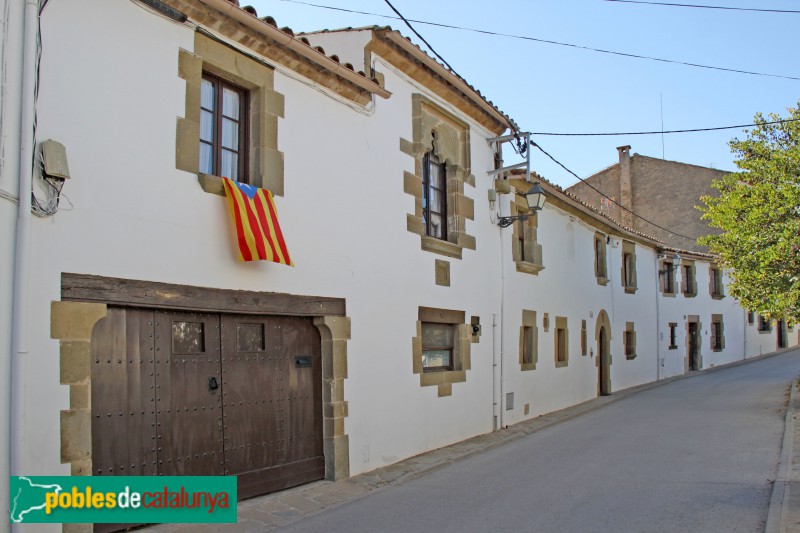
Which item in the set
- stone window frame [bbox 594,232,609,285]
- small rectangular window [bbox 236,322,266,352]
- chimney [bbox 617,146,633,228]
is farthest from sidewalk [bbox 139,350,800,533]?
chimney [bbox 617,146,633,228]

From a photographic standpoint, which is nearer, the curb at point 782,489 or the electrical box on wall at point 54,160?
the electrical box on wall at point 54,160

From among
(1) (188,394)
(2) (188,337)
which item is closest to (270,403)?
(1) (188,394)

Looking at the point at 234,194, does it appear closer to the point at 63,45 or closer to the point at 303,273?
the point at 303,273

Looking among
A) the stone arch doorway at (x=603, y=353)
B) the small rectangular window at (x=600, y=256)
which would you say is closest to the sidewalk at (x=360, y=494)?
the stone arch doorway at (x=603, y=353)

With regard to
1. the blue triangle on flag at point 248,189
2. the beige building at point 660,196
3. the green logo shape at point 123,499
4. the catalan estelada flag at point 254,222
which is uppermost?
the beige building at point 660,196

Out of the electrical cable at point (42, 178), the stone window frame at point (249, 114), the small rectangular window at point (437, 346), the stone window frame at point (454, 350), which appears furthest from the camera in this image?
the small rectangular window at point (437, 346)

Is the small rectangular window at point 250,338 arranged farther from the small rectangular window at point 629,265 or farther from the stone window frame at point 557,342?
the small rectangular window at point 629,265

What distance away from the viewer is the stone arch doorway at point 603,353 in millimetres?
19312

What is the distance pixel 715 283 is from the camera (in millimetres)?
30344

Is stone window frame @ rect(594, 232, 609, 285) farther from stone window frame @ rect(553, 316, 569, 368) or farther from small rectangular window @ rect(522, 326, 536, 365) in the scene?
small rectangular window @ rect(522, 326, 536, 365)

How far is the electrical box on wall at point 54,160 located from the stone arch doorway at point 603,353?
16.1 metres

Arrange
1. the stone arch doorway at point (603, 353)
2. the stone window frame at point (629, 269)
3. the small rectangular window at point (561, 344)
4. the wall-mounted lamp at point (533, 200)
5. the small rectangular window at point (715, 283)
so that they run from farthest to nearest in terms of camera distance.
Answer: the small rectangular window at point (715, 283)
the stone window frame at point (629, 269)
the stone arch doorway at point (603, 353)
the small rectangular window at point (561, 344)
the wall-mounted lamp at point (533, 200)

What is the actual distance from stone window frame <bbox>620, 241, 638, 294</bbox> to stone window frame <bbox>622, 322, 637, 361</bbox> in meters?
1.10

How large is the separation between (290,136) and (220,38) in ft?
4.22
